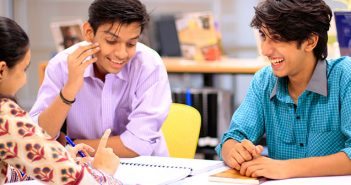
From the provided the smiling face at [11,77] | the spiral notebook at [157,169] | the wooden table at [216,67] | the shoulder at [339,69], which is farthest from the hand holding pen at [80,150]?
the wooden table at [216,67]

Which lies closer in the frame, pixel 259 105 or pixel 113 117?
pixel 259 105

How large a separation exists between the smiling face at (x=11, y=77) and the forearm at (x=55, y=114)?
2.31 feet

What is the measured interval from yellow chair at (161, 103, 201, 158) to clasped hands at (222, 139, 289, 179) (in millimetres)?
516

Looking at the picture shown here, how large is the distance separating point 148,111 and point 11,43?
3.10 feet

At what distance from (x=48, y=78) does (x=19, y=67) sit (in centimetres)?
94

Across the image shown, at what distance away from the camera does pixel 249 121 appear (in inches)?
89.9

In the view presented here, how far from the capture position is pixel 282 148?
7.48 ft

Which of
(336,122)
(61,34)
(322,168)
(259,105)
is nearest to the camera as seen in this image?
(322,168)

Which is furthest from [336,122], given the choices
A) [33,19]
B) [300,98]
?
[33,19]

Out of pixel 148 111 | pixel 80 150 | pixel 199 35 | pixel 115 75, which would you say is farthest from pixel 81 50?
pixel 199 35

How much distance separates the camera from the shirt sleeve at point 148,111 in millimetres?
2416

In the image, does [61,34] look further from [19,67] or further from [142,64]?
[19,67]

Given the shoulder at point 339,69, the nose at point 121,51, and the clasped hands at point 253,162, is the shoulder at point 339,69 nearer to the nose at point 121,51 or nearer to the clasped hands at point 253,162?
the clasped hands at point 253,162

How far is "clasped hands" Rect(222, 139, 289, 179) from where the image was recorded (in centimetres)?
193
